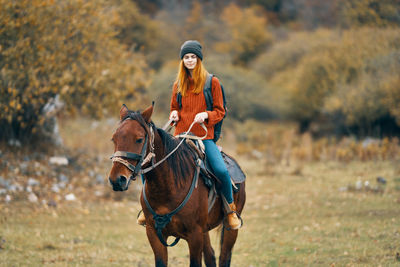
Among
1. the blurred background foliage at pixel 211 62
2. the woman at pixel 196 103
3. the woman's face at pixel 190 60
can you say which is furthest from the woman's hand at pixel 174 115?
the blurred background foliage at pixel 211 62

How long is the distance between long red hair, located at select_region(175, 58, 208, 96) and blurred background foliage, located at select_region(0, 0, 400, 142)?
18.7 feet

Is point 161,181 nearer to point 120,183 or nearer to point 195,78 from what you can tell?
point 120,183

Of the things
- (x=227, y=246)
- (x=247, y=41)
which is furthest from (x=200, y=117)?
(x=247, y=41)

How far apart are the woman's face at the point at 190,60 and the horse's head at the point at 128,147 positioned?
106 cm

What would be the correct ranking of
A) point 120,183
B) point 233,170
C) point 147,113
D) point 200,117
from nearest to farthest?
point 120,183 → point 147,113 → point 200,117 → point 233,170

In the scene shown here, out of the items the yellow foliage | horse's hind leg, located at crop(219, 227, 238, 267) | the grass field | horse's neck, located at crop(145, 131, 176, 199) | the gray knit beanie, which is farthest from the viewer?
the yellow foliage

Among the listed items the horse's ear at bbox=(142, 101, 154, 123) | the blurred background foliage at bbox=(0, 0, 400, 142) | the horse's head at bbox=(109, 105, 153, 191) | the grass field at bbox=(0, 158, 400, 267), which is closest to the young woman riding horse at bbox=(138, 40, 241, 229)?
the horse's ear at bbox=(142, 101, 154, 123)

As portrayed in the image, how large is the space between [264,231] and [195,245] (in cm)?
549

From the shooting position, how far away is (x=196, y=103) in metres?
5.20

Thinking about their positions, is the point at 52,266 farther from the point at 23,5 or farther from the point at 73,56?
the point at 73,56

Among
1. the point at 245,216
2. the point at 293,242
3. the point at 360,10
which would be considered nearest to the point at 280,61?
the point at 360,10

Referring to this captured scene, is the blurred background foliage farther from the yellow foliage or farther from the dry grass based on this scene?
the dry grass

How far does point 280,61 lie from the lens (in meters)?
40.6

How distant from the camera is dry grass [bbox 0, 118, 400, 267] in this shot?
7488mm
